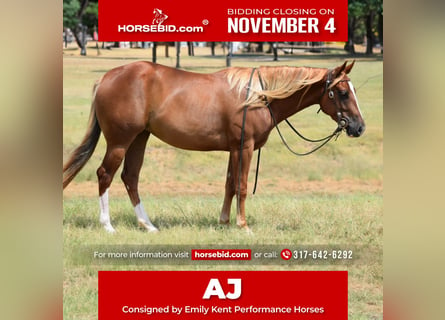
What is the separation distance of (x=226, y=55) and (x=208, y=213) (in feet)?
7.82

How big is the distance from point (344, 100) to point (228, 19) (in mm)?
1798

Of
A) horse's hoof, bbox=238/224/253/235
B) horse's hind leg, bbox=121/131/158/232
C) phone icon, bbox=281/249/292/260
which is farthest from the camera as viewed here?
horse's hind leg, bbox=121/131/158/232

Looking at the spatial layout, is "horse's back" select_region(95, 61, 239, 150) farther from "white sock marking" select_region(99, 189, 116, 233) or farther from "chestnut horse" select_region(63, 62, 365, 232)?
"white sock marking" select_region(99, 189, 116, 233)

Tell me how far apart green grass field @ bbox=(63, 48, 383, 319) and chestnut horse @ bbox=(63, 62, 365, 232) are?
0.35 m

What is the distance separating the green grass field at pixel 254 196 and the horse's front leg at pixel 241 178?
0.15 m

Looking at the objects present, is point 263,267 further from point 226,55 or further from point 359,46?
point 359,46

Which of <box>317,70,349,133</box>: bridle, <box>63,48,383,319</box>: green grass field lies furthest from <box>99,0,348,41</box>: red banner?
<box>317,70,349,133</box>: bridle

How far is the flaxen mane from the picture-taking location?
7070mm

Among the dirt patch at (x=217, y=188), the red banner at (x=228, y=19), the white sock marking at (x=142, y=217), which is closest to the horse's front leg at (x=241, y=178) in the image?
the dirt patch at (x=217, y=188)

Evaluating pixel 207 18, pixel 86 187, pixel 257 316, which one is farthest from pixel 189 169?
pixel 257 316

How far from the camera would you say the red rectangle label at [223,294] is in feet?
16.8

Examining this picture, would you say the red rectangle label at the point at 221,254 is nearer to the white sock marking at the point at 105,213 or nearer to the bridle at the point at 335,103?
the white sock marking at the point at 105,213

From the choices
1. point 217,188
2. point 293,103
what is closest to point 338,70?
point 293,103

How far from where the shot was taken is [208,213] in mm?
7273
